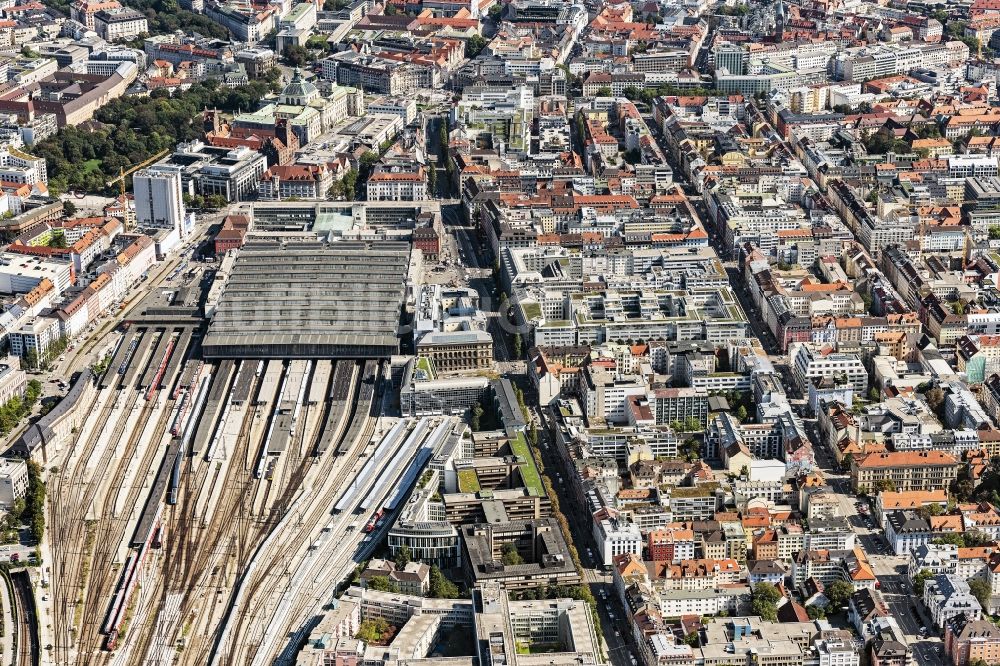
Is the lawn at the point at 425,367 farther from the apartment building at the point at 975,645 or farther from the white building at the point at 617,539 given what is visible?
the apartment building at the point at 975,645

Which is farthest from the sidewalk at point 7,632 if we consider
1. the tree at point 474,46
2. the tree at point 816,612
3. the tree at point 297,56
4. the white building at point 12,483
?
the tree at point 474,46

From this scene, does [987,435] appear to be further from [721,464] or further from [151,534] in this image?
[151,534]

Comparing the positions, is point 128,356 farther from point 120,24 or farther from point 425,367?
point 120,24

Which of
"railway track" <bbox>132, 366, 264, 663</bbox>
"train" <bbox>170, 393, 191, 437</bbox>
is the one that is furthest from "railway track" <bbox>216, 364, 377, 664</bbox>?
"train" <bbox>170, 393, 191, 437</bbox>

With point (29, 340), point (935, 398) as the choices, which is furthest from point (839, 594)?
point (29, 340)

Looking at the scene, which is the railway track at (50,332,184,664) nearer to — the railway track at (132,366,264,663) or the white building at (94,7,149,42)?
the railway track at (132,366,264,663)

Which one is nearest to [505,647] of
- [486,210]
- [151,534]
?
[151,534]
